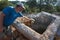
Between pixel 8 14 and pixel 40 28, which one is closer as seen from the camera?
pixel 8 14

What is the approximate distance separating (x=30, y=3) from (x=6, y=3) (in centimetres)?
356

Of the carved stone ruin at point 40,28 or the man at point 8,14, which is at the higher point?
the man at point 8,14

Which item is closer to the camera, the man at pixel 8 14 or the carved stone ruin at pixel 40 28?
the man at pixel 8 14

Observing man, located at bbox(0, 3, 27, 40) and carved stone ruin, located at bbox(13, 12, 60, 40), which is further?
carved stone ruin, located at bbox(13, 12, 60, 40)

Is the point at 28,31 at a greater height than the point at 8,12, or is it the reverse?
the point at 8,12

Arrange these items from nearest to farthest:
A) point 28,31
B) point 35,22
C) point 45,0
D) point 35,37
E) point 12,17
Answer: point 12,17 < point 35,37 < point 28,31 < point 35,22 < point 45,0

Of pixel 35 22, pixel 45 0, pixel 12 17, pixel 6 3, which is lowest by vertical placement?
pixel 45 0

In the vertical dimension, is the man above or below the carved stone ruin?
above

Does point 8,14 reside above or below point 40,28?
above

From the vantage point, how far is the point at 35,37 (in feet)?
18.3

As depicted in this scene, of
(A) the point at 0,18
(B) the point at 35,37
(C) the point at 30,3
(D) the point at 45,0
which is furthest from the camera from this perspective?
(D) the point at 45,0

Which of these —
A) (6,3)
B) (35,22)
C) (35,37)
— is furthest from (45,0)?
(35,37)

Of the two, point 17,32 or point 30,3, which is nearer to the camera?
point 17,32

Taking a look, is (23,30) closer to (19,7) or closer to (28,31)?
(28,31)
